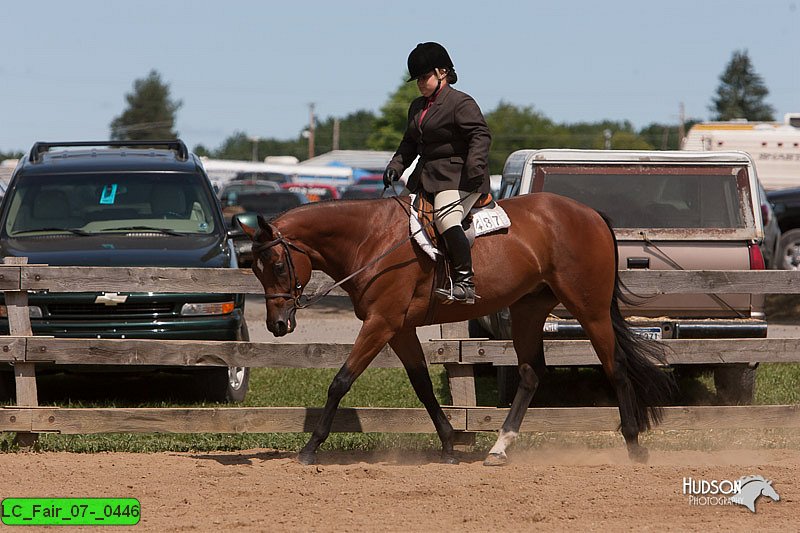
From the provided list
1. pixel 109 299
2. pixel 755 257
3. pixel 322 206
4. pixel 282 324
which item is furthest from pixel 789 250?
pixel 282 324

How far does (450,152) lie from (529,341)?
1.59 metres

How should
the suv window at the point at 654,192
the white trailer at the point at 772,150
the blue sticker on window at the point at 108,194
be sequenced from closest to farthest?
the suv window at the point at 654,192 → the blue sticker on window at the point at 108,194 → the white trailer at the point at 772,150

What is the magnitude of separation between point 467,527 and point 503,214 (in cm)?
252

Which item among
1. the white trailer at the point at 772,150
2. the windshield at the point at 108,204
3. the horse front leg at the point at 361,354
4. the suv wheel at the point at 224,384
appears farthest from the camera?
the white trailer at the point at 772,150

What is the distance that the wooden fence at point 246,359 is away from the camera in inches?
320

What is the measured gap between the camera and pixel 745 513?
6238 millimetres

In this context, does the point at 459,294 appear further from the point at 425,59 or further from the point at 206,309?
the point at 206,309

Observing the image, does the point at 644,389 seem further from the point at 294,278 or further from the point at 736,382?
the point at 294,278

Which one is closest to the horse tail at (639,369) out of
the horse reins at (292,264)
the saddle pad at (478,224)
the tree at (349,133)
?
the saddle pad at (478,224)

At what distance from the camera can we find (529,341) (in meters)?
8.07

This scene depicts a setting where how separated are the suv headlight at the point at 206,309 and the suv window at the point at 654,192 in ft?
9.76

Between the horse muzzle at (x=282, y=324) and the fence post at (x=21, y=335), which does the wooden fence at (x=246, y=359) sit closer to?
the fence post at (x=21, y=335)

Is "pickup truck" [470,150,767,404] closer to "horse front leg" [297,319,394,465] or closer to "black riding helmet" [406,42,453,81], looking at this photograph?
"horse front leg" [297,319,394,465]

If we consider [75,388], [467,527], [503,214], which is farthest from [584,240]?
[75,388]
